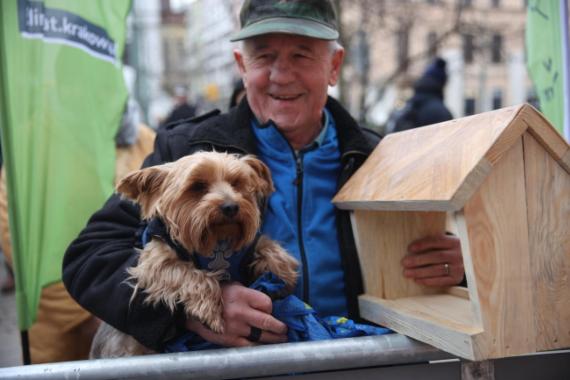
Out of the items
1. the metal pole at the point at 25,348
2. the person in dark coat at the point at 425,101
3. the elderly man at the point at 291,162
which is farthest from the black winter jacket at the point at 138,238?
the person in dark coat at the point at 425,101

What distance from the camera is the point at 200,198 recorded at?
226 cm

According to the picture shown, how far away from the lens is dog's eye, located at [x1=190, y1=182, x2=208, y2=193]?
2.26 m

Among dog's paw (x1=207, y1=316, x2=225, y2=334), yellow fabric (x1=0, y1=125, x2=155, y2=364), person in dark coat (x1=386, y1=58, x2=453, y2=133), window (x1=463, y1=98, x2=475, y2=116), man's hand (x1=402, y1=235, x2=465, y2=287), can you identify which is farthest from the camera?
window (x1=463, y1=98, x2=475, y2=116)

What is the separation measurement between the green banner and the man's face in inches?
55.9

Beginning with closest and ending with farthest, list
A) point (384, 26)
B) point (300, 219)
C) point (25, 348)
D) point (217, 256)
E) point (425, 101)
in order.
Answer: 1. point (217, 256)
2. point (300, 219)
3. point (25, 348)
4. point (425, 101)
5. point (384, 26)

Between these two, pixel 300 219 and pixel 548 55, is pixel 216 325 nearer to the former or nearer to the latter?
pixel 300 219

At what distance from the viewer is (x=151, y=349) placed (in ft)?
7.23

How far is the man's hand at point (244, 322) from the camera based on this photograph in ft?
6.76

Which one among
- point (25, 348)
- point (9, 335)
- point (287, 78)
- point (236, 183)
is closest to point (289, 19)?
point (287, 78)

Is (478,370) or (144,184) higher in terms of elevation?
(144,184)

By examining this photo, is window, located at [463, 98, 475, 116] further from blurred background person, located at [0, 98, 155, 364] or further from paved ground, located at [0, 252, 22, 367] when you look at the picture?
blurred background person, located at [0, 98, 155, 364]

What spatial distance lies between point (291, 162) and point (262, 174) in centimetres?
25

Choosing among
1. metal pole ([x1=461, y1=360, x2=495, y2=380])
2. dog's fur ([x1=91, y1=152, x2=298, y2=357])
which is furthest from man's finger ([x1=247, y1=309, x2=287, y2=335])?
metal pole ([x1=461, y1=360, x2=495, y2=380])

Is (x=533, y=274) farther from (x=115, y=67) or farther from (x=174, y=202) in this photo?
(x=115, y=67)
